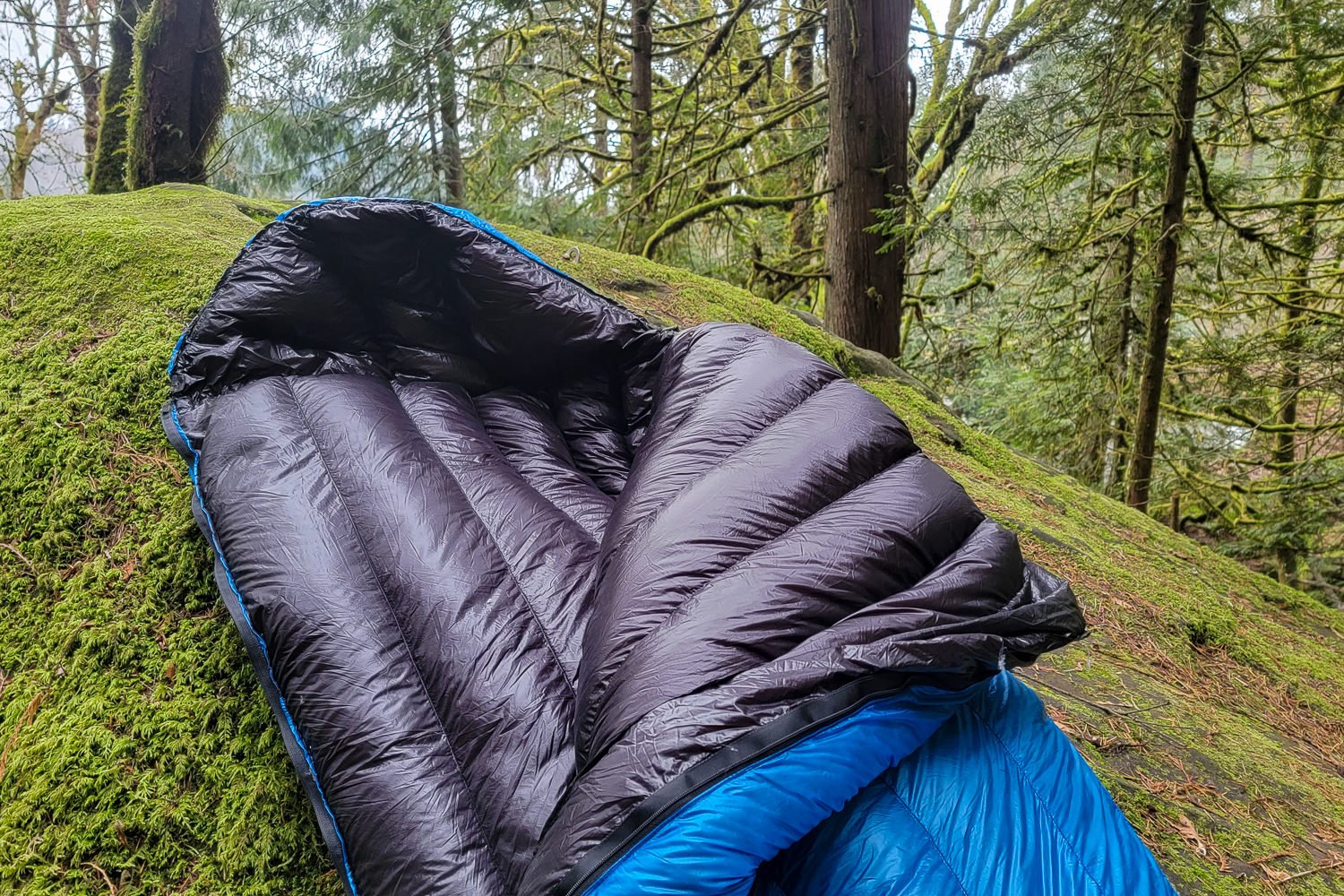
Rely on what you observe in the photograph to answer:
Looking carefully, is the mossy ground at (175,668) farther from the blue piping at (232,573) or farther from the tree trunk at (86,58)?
the tree trunk at (86,58)

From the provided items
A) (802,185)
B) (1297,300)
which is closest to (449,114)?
(802,185)

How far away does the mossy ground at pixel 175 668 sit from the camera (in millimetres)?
1612

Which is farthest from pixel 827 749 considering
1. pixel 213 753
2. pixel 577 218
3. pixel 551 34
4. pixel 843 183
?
pixel 551 34

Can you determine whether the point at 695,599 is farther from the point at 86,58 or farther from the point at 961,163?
the point at 86,58

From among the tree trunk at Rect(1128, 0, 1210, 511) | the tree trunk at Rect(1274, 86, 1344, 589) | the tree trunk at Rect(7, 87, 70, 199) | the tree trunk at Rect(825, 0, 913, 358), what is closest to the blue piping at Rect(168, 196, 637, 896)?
the tree trunk at Rect(825, 0, 913, 358)

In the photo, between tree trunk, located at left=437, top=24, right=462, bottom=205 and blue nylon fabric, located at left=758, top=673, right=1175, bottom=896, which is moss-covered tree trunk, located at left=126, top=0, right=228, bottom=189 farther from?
blue nylon fabric, located at left=758, top=673, right=1175, bottom=896

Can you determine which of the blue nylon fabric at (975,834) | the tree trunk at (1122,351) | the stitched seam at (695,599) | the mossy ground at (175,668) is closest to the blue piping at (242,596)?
the mossy ground at (175,668)

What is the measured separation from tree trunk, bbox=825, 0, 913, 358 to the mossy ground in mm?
1748

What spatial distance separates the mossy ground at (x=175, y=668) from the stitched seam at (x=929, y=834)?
0.94m

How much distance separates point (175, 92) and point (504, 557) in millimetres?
4001

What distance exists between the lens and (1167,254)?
461cm

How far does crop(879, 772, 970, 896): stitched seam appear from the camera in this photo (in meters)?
1.11

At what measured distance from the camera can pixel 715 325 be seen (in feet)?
7.56

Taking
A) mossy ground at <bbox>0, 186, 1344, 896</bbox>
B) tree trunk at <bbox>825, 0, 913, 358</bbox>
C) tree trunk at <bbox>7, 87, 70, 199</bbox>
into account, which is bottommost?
mossy ground at <bbox>0, 186, 1344, 896</bbox>
